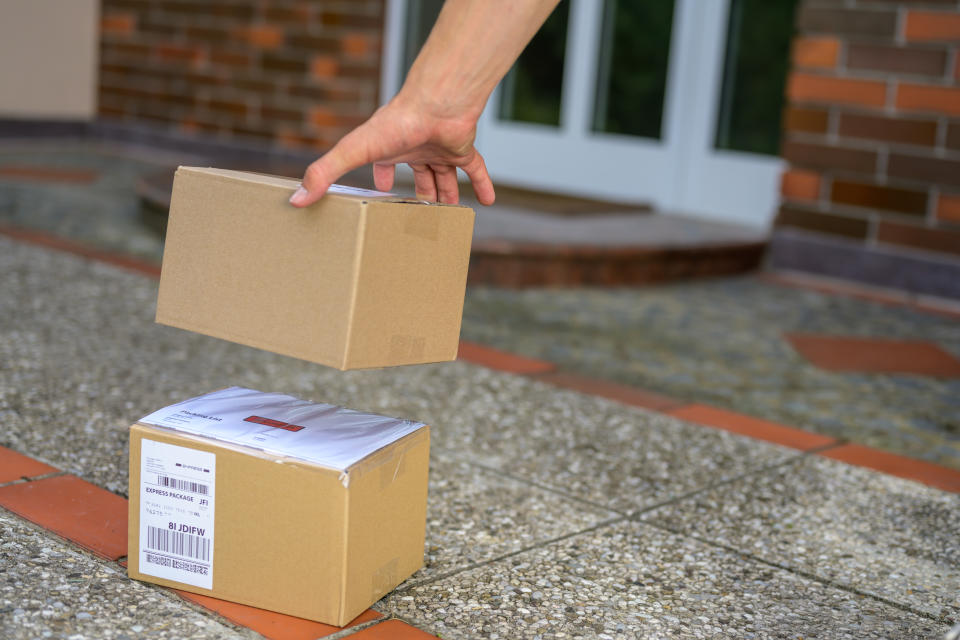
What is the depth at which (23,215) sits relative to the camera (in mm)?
4496

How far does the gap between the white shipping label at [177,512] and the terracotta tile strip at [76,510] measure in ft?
0.42

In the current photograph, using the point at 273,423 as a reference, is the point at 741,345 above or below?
below

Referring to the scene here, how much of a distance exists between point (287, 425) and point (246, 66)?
5269 millimetres

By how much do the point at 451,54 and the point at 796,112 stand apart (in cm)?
314

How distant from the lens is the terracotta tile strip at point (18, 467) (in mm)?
1871

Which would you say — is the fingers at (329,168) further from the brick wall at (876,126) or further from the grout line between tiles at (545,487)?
the brick wall at (876,126)

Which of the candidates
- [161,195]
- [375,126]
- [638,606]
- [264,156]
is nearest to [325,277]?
Answer: [375,126]

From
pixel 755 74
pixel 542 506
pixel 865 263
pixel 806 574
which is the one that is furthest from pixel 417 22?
pixel 806 574

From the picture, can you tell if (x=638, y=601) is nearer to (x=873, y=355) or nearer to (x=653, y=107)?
(x=873, y=355)

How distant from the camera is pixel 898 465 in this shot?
7.59ft

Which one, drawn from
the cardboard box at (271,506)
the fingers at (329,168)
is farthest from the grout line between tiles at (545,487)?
the fingers at (329,168)

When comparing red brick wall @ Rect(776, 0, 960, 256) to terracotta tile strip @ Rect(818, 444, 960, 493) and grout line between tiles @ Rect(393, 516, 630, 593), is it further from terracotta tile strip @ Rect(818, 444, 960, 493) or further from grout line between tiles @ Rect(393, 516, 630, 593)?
grout line between tiles @ Rect(393, 516, 630, 593)

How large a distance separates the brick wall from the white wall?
186 inches

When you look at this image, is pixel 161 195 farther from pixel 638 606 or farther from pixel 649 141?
pixel 638 606
